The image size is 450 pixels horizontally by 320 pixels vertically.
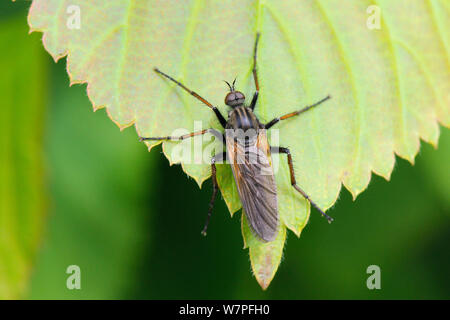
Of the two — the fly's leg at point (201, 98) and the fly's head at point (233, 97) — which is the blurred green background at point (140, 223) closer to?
the fly's leg at point (201, 98)

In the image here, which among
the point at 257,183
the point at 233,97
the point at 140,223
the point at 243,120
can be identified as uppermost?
the point at 233,97

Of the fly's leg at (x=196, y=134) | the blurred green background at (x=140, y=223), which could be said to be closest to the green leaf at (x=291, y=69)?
the fly's leg at (x=196, y=134)

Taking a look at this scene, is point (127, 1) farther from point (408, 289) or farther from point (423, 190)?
point (408, 289)

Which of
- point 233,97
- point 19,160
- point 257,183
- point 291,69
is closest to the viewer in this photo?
point 291,69

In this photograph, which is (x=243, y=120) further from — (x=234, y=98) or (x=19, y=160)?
(x=19, y=160)

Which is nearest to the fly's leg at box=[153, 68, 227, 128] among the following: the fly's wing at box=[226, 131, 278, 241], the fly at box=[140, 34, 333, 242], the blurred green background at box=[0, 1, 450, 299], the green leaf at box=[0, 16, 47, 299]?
the fly at box=[140, 34, 333, 242]

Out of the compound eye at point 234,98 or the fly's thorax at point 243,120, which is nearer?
the compound eye at point 234,98

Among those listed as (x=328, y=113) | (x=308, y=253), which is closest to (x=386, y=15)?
(x=328, y=113)

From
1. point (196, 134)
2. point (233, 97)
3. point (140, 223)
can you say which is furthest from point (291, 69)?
point (140, 223)

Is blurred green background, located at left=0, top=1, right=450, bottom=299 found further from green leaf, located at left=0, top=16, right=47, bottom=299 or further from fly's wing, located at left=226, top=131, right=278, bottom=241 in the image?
fly's wing, located at left=226, top=131, right=278, bottom=241
